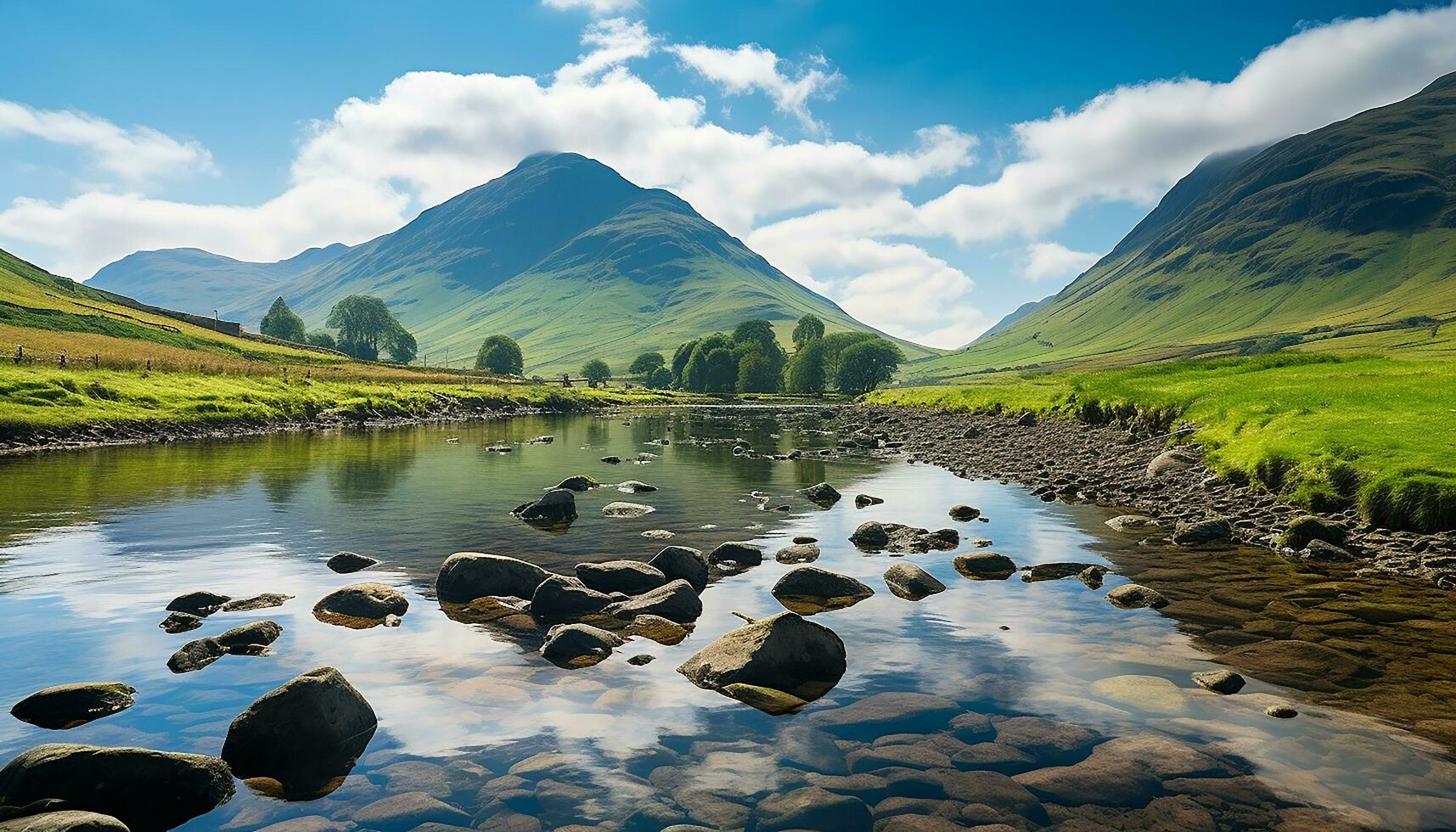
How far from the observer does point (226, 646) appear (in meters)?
15.1

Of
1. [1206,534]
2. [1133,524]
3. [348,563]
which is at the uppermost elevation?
[1206,534]

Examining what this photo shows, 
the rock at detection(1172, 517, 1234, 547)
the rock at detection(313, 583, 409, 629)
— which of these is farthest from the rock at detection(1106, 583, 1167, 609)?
the rock at detection(313, 583, 409, 629)

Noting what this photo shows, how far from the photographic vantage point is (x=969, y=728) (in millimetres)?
11836

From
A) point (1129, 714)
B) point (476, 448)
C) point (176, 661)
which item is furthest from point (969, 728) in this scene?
point (476, 448)

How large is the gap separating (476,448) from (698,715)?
50559mm

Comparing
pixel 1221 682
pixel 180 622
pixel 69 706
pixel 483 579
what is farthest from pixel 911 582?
pixel 69 706

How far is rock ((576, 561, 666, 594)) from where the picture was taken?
19.6 meters

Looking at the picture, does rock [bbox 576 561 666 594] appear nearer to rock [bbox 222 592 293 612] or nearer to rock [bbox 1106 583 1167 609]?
rock [bbox 222 592 293 612]

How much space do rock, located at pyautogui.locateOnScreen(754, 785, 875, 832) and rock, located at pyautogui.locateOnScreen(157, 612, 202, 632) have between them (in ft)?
44.3

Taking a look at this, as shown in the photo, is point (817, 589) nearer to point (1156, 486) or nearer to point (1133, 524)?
point (1133, 524)

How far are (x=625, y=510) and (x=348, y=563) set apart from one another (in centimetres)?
1147

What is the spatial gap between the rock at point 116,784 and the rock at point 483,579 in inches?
356

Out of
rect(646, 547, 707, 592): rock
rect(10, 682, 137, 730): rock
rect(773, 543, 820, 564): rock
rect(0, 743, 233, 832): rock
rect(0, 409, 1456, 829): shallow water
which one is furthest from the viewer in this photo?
rect(773, 543, 820, 564): rock

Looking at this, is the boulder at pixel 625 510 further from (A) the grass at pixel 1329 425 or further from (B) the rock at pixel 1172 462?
(A) the grass at pixel 1329 425
